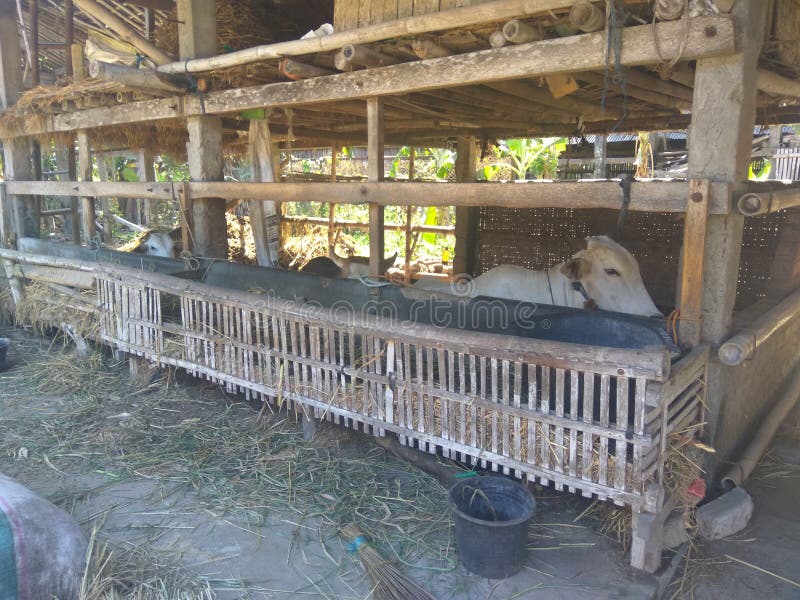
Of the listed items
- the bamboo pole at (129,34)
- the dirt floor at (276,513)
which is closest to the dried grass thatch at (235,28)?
the bamboo pole at (129,34)

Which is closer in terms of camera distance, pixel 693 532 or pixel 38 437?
pixel 693 532

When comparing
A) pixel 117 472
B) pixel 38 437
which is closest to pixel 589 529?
pixel 117 472

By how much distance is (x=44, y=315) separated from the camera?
6480 mm

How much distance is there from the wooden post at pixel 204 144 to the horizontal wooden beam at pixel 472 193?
20cm

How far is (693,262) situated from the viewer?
3.25 metres

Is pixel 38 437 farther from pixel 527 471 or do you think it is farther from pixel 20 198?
pixel 20 198

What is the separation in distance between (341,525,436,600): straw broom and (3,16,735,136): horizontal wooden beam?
283 centimetres

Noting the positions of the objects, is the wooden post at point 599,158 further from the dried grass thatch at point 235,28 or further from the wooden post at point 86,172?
the wooden post at point 86,172

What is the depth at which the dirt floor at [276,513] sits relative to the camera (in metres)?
2.88

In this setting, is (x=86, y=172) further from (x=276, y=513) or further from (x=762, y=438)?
(x=762, y=438)

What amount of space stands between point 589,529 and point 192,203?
183 inches

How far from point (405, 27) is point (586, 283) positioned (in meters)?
2.23

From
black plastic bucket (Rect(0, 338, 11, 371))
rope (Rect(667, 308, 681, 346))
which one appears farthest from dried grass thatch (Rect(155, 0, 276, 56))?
rope (Rect(667, 308, 681, 346))

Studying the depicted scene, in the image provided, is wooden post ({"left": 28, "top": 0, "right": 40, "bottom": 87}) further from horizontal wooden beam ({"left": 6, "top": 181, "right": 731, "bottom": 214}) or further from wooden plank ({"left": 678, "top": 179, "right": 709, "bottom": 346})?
wooden plank ({"left": 678, "top": 179, "right": 709, "bottom": 346})
